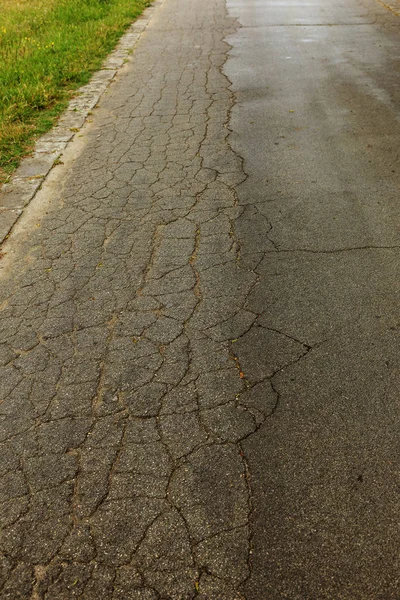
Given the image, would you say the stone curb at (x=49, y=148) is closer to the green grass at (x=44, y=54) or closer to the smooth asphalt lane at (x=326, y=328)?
the green grass at (x=44, y=54)

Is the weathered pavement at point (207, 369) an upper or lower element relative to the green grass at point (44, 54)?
lower

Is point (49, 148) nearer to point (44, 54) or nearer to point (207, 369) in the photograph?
point (44, 54)

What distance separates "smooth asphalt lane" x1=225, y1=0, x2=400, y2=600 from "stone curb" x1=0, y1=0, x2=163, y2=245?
85.0 inches

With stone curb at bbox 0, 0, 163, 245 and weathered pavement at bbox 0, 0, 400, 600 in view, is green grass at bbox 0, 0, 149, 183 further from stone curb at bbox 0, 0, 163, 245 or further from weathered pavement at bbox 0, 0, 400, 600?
weathered pavement at bbox 0, 0, 400, 600

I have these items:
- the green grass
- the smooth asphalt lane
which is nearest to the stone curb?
the green grass

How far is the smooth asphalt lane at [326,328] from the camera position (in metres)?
2.54

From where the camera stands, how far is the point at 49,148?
23.7 ft

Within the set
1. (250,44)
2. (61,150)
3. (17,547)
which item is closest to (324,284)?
(17,547)

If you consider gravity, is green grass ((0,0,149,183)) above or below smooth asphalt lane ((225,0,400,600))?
above

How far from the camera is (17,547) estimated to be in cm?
264

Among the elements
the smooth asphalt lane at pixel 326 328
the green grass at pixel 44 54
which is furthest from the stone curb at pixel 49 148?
the smooth asphalt lane at pixel 326 328

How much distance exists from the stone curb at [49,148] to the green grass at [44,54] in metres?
0.13

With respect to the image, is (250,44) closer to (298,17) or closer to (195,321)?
(298,17)

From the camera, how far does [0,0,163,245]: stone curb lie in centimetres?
585
